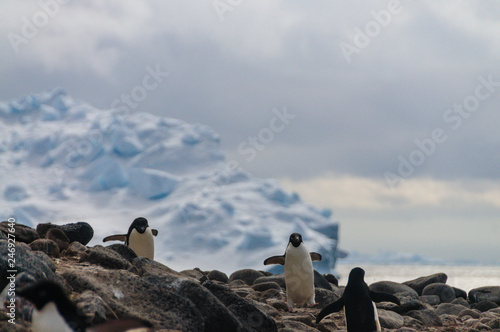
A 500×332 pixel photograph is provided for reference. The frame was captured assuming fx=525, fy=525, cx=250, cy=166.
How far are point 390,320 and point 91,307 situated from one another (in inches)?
162

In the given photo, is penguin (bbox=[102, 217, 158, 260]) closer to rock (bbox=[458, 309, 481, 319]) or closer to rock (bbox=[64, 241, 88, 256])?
rock (bbox=[64, 241, 88, 256])

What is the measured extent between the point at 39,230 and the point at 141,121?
24.9 metres

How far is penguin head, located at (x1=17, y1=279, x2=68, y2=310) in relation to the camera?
118 inches

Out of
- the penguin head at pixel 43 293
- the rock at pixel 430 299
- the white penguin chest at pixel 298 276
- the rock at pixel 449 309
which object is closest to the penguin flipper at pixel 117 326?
the penguin head at pixel 43 293

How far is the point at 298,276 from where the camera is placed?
7164 millimetres

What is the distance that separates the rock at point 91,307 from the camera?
3.33 m

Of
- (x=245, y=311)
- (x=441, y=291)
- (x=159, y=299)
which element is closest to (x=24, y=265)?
(x=159, y=299)

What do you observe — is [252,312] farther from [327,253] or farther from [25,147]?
[25,147]

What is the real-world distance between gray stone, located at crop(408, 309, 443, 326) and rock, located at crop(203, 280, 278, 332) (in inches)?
124

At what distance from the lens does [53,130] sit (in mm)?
31609

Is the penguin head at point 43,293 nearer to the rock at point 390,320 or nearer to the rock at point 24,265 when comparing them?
the rock at point 24,265

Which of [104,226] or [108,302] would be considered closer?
[108,302]

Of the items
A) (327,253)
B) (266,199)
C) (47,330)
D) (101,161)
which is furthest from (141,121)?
(47,330)

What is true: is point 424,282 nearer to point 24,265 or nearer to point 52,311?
point 24,265
